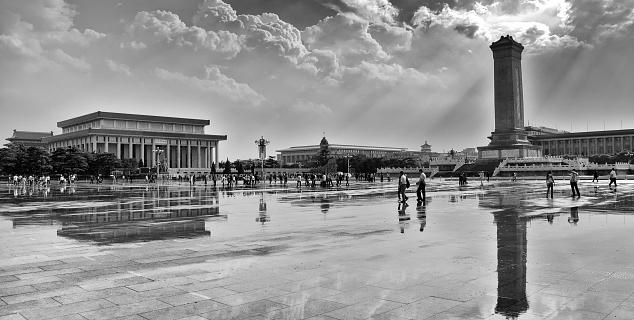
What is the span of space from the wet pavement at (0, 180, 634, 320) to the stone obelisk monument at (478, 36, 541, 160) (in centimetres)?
9002

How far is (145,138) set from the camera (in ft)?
444

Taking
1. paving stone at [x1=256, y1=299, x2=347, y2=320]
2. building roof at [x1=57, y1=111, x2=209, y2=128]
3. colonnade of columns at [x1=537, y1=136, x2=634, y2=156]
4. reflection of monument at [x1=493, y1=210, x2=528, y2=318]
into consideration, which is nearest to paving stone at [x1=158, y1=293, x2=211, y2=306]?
paving stone at [x1=256, y1=299, x2=347, y2=320]

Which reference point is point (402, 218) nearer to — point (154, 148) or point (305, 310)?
point (305, 310)

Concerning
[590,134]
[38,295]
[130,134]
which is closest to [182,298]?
[38,295]

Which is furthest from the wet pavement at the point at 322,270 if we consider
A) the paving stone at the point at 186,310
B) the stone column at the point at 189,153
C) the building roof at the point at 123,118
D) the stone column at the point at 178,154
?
the stone column at the point at 189,153

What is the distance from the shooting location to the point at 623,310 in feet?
17.1

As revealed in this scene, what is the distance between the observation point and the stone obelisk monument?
9819cm

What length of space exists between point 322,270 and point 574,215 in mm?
10630

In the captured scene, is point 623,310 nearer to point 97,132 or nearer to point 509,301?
point 509,301

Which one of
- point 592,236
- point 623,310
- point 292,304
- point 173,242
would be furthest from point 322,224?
point 623,310

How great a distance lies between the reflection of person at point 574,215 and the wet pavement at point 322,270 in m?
0.27

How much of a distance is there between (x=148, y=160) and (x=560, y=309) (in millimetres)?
141816

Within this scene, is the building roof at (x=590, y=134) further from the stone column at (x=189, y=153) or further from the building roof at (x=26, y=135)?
the building roof at (x=26, y=135)

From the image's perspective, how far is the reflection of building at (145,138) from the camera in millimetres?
128750
